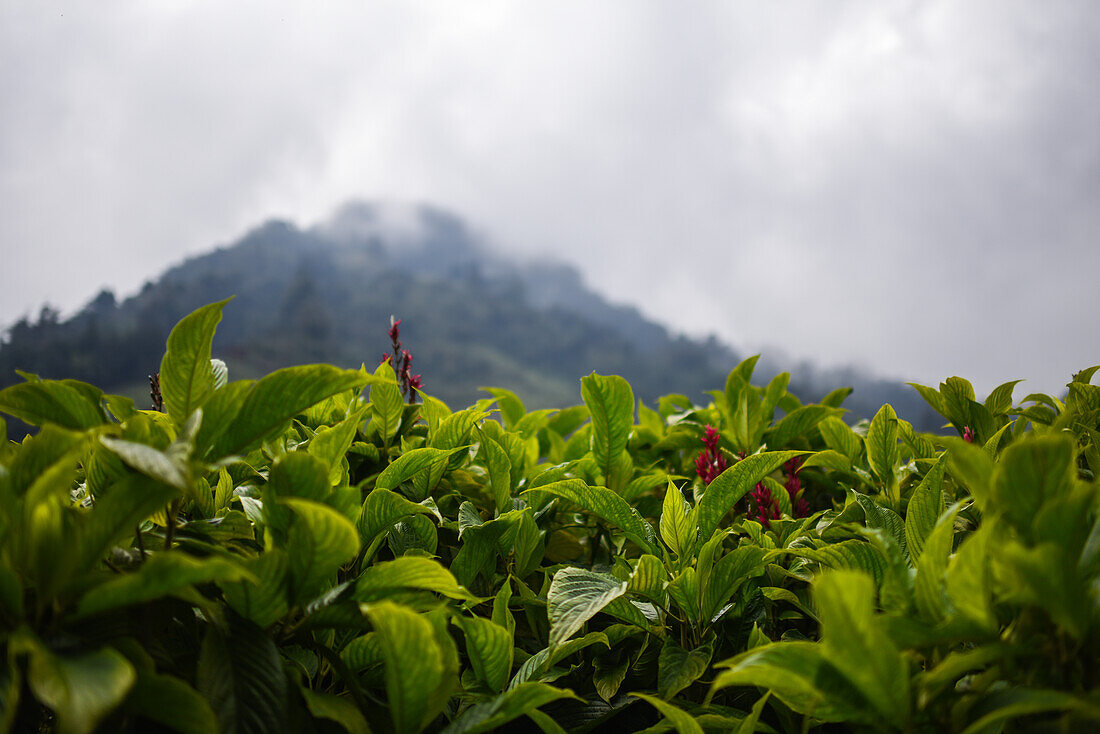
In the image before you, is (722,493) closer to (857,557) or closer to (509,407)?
(857,557)

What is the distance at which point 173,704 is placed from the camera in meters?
0.47

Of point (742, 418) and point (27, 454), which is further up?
point (742, 418)

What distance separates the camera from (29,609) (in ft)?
1.69

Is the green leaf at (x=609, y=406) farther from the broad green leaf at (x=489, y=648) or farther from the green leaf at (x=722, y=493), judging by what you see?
the broad green leaf at (x=489, y=648)

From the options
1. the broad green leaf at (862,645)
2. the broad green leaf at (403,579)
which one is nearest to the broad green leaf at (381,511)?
the broad green leaf at (403,579)

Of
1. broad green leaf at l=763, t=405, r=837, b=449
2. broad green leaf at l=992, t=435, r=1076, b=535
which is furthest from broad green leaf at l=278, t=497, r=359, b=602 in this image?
broad green leaf at l=763, t=405, r=837, b=449

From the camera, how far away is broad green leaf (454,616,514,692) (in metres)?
0.66

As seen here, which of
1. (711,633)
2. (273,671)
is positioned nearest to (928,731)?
(711,633)

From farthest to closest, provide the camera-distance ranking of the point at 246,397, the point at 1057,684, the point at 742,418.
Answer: the point at 742,418 < the point at 246,397 < the point at 1057,684

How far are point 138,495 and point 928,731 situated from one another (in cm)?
73

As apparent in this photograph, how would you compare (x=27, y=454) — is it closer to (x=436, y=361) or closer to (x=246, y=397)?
(x=246, y=397)

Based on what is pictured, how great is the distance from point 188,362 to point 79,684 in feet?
1.08

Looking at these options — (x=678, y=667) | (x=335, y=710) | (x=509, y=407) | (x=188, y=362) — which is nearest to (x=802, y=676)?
(x=678, y=667)

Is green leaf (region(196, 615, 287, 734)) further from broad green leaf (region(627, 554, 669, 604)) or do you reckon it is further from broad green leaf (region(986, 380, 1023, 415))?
broad green leaf (region(986, 380, 1023, 415))
